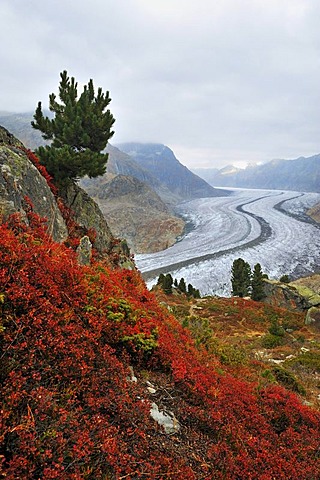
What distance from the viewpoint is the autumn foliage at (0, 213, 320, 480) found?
2652 millimetres

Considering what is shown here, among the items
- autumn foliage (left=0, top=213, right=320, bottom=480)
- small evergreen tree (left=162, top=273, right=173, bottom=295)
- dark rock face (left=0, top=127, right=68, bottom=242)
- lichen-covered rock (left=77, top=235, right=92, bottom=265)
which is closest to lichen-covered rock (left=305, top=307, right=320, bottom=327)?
small evergreen tree (left=162, top=273, right=173, bottom=295)

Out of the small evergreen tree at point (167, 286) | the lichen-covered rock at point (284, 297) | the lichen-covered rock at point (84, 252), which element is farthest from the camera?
the small evergreen tree at point (167, 286)

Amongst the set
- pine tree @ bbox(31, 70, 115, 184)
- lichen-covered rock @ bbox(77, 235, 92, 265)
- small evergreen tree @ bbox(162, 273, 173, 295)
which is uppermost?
pine tree @ bbox(31, 70, 115, 184)

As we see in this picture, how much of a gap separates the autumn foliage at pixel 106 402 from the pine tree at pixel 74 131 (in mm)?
9067

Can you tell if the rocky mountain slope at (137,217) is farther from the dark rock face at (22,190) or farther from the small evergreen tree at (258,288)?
the dark rock face at (22,190)

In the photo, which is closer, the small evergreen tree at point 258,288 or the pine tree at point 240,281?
the small evergreen tree at point 258,288

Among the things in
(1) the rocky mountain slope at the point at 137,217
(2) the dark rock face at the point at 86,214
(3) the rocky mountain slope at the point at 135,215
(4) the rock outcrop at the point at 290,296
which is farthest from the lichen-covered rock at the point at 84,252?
(1) the rocky mountain slope at the point at 137,217

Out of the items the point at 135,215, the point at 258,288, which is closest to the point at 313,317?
the point at 258,288

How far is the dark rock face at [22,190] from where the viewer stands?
25.5 feet

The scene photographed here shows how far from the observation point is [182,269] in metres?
45.6

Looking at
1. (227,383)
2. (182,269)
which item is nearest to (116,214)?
(182,269)

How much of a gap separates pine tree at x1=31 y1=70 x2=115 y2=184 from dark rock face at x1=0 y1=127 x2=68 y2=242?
2482mm

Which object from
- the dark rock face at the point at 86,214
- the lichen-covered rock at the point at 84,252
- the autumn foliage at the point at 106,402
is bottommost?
the autumn foliage at the point at 106,402

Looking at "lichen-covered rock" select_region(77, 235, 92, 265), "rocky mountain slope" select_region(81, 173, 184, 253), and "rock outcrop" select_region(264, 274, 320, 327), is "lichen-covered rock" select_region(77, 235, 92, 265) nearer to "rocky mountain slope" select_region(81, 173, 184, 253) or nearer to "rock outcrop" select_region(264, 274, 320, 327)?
"rock outcrop" select_region(264, 274, 320, 327)
